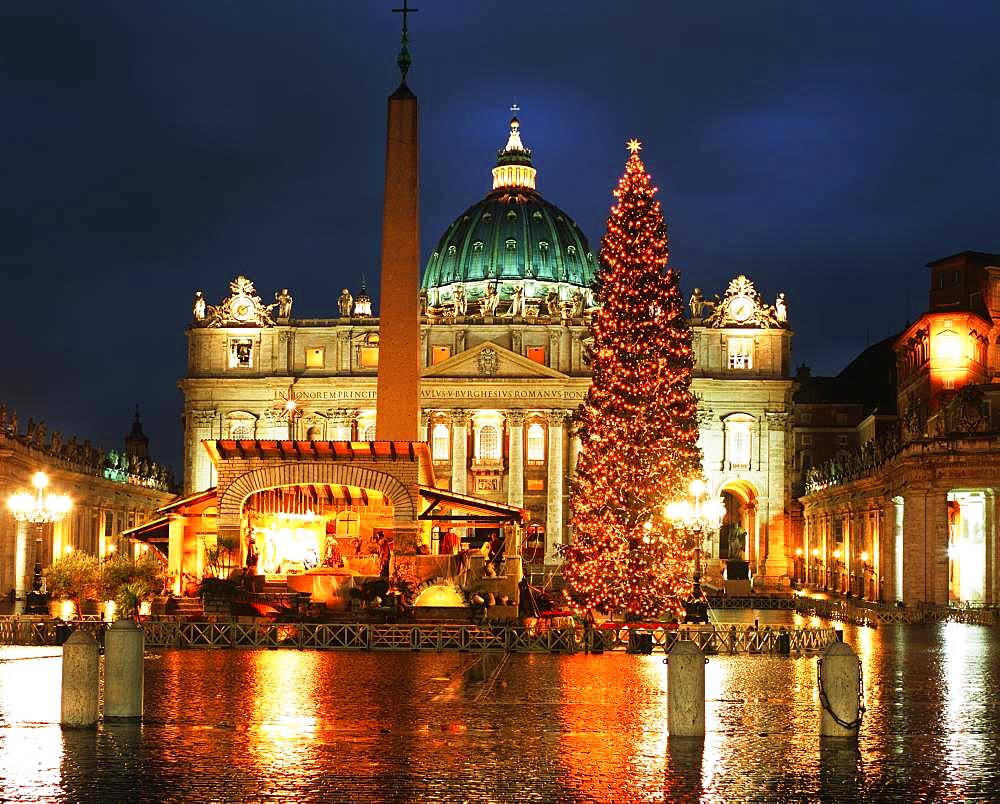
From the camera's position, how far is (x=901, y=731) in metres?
18.1

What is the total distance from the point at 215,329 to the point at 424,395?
1559cm

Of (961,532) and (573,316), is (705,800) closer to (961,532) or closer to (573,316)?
(961,532)

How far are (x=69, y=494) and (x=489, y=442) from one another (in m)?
42.6

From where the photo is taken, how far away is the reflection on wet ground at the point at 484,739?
13719mm

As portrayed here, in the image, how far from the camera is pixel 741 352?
10544 centimetres

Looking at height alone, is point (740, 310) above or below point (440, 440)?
above

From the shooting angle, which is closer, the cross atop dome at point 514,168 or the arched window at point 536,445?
the arched window at point 536,445

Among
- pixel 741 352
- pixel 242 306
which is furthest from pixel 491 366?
pixel 242 306

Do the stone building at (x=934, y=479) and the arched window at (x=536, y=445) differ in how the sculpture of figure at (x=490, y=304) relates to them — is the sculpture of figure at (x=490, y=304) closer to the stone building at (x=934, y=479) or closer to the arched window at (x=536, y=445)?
the arched window at (x=536, y=445)

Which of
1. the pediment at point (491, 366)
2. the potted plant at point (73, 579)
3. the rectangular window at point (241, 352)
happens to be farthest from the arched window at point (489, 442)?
the potted plant at point (73, 579)

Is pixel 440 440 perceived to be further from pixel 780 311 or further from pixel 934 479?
pixel 934 479

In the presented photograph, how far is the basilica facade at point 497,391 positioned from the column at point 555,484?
3.7 inches

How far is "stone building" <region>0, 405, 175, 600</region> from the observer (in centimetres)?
5562

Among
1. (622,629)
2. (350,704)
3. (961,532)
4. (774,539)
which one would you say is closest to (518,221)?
(774,539)
